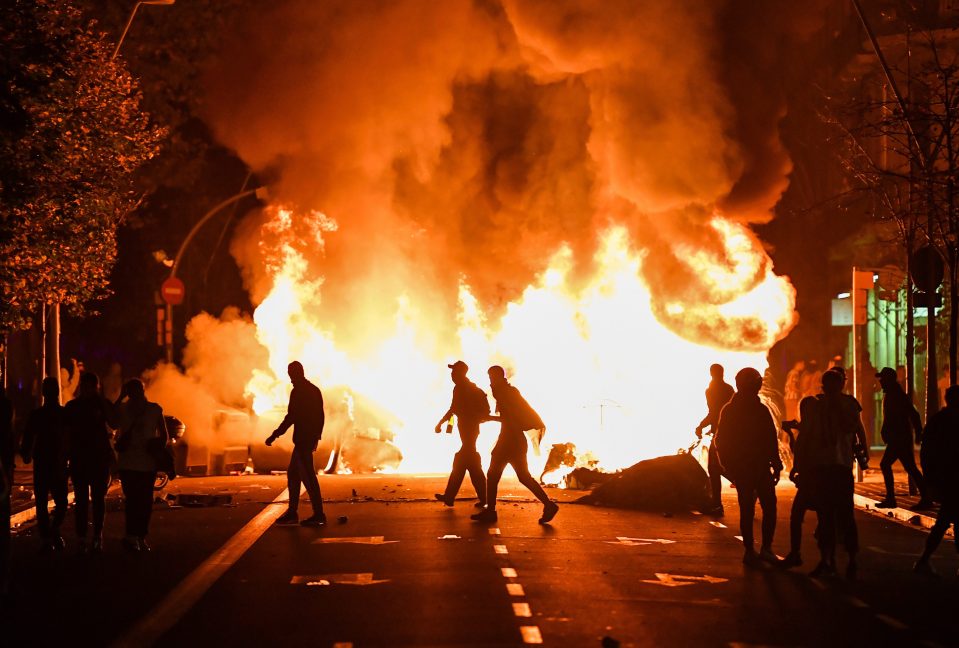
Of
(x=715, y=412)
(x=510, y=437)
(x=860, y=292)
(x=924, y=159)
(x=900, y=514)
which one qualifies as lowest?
(x=900, y=514)

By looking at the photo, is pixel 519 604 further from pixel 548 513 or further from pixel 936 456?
→ pixel 548 513

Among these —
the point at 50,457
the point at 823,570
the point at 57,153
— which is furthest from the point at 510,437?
the point at 57,153

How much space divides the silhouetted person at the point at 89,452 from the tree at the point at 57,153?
5568 millimetres

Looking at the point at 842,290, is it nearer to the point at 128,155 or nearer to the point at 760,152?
the point at 760,152

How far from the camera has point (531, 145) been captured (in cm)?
3259

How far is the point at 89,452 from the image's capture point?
14.1 m

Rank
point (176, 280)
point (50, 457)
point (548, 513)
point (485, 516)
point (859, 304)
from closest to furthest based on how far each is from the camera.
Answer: point (50, 457), point (548, 513), point (485, 516), point (859, 304), point (176, 280)

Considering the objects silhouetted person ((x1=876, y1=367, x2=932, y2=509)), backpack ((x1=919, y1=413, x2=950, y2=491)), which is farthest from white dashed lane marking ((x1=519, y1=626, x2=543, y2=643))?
silhouetted person ((x1=876, y1=367, x2=932, y2=509))

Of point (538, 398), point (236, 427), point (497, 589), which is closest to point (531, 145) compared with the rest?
point (538, 398)

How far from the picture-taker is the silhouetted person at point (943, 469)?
12.7 meters

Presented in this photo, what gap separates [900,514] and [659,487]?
3.07 metres

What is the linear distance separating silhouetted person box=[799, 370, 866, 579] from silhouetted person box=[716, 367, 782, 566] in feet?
2.03

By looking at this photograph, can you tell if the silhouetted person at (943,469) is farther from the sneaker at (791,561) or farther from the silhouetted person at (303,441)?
the silhouetted person at (303,441)

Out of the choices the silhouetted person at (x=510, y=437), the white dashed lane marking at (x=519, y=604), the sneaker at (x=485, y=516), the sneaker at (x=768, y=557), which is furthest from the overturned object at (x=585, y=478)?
the sneaker at (x=768, y=557)
